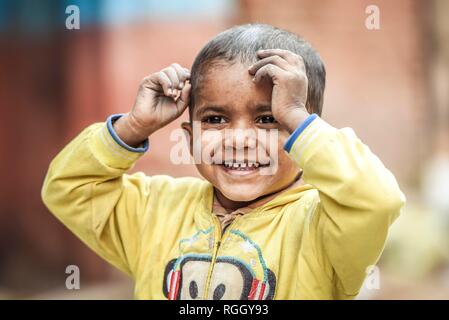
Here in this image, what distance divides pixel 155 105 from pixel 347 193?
2.66ft

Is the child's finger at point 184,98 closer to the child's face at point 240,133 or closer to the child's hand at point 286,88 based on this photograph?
the child's face at point 240,133

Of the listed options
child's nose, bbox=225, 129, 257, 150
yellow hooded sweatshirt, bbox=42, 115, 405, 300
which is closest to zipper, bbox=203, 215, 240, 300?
yellow hooded sweatshirt, bbox=42, 115, 405, 300

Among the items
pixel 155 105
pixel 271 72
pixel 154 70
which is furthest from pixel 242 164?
pixel 154 70

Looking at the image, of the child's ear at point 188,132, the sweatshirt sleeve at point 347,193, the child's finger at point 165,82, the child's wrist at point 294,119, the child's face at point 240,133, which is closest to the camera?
the sweatshirt sleeve at point 347,193

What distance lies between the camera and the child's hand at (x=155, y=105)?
2363 millimetres

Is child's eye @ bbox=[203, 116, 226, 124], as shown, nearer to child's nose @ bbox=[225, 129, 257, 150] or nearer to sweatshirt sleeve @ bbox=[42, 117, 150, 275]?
child's nose @ bbox=[225, 129, 257, 150]

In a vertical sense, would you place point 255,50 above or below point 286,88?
above

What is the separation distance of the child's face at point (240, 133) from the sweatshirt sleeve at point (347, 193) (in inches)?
6.1

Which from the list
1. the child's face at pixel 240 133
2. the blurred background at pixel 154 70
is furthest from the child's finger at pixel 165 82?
the blurred background at pixel 154 70

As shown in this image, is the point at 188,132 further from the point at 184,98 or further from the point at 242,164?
the point at 242,164

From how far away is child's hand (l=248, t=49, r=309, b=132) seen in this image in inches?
81.0

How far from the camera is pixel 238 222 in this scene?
227 centimetres

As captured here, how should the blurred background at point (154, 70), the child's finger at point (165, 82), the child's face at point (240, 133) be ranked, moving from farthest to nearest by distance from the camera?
the blurred background at point (154, 70) → the child's finger at point (165, 82) → the child's face at point (240, 133)
